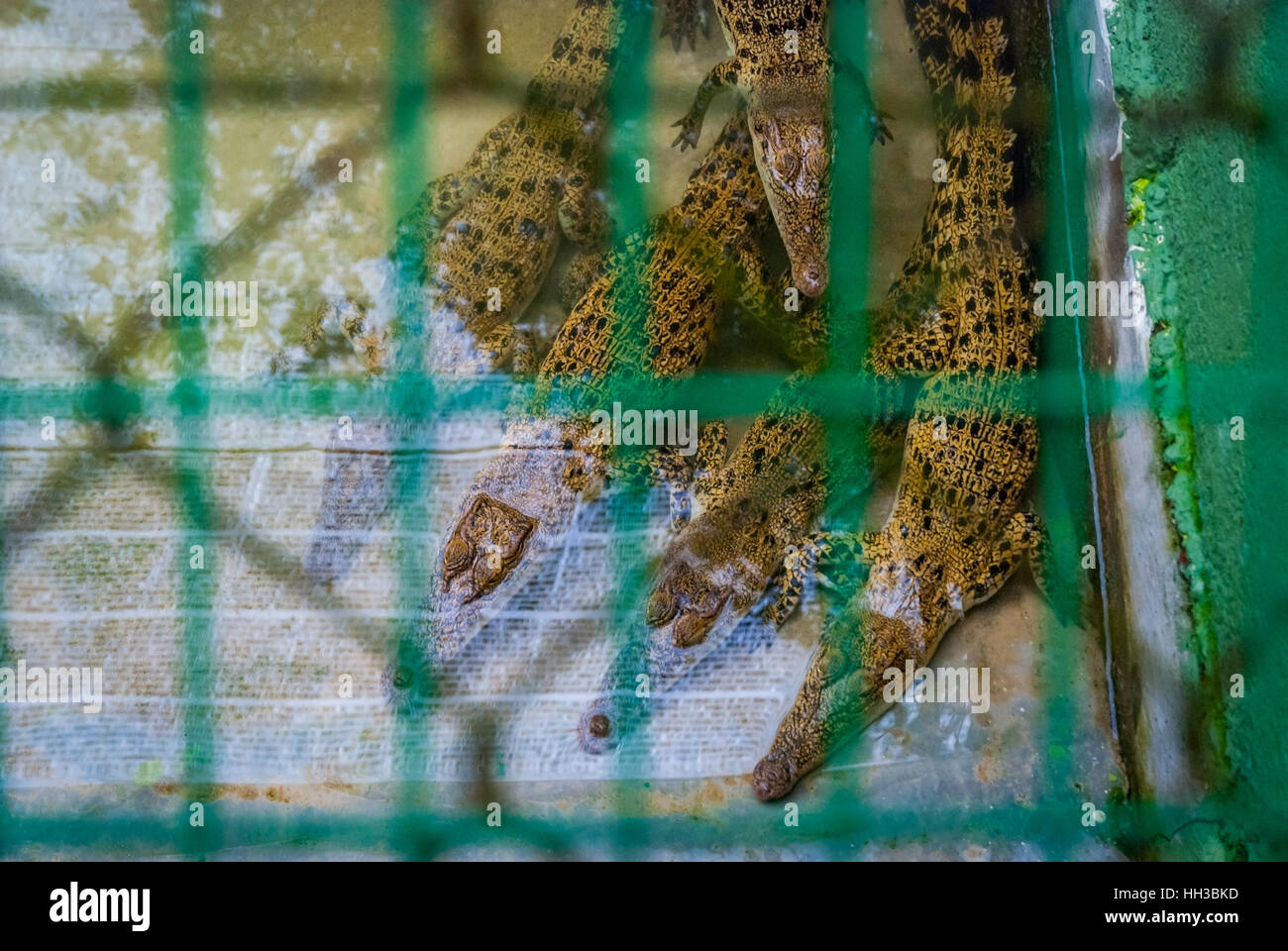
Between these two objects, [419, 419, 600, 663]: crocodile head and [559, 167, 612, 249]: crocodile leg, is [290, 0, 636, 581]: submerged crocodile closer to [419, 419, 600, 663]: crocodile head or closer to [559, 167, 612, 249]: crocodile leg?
[559, 167, 612, 249]: crocodile leg

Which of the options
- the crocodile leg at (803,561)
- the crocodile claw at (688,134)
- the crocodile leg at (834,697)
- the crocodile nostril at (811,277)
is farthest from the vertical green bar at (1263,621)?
the crocodile claw at (688,134)

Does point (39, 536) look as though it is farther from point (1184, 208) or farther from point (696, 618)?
point (1184, 208)

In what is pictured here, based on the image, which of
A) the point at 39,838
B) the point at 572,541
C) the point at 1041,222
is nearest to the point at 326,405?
the point at 572,541

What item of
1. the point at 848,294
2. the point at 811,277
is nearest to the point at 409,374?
the point at 811,277

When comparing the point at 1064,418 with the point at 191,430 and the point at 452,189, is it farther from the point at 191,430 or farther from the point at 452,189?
the point at 191,430

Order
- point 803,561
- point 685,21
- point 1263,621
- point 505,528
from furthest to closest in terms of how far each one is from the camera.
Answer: point 685,21 < point 803,561 < point 505,528 < point 1263,621

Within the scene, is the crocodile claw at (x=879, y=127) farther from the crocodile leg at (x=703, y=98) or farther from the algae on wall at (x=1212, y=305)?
the algae on wall at (x=1212, y=305)
